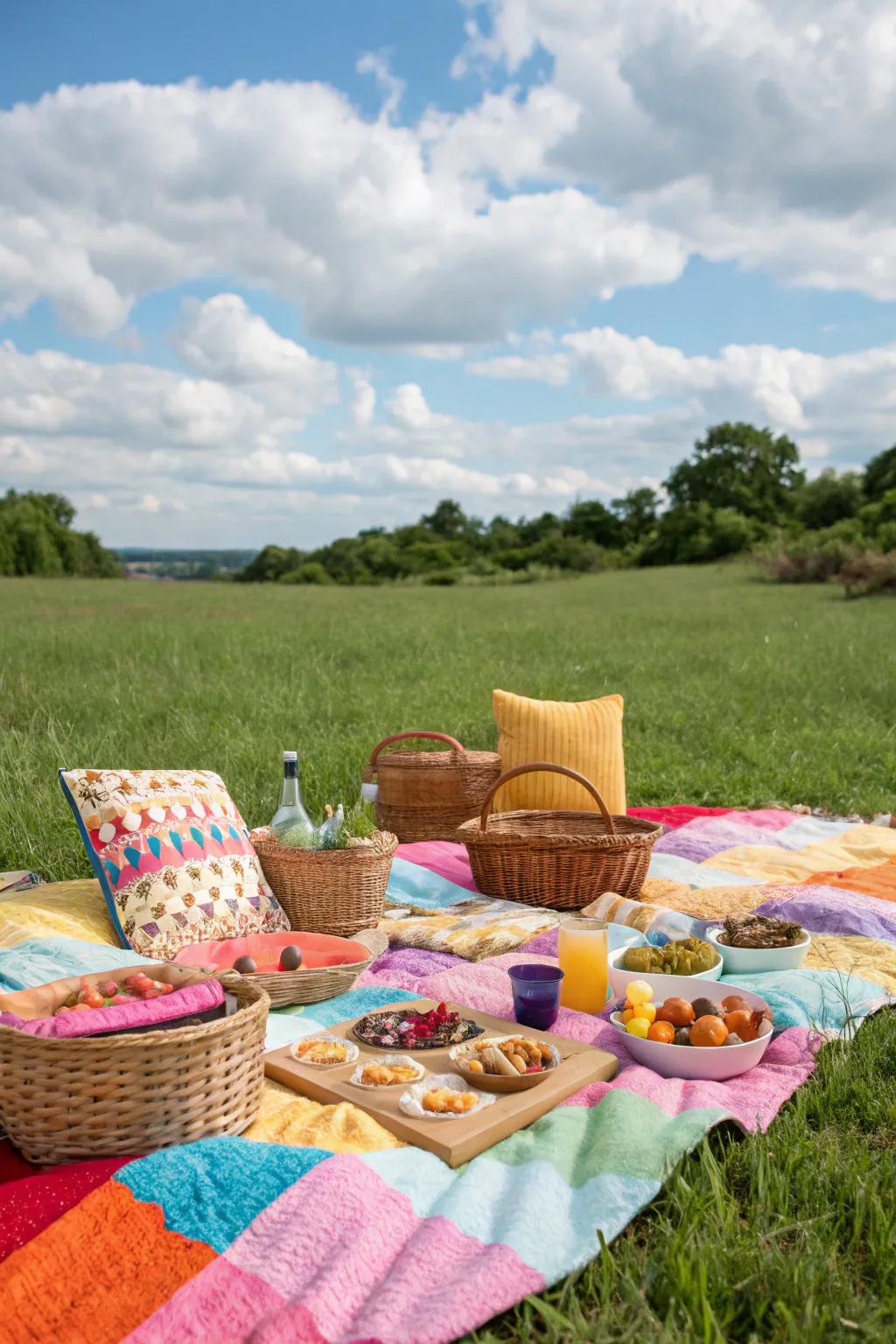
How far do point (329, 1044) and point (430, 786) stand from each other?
296 centimetres

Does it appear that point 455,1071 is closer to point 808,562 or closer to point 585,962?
point 585,962

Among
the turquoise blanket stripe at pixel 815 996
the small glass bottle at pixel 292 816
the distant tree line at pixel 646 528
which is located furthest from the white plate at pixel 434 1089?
the distant tree line at pixel 646 528

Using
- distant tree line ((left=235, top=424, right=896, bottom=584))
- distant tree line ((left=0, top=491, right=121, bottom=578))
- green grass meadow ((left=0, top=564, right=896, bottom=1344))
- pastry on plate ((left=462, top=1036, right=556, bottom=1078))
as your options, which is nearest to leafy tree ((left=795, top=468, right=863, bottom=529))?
distant tree line ((left=235, top=424, right=896, bottom=584))

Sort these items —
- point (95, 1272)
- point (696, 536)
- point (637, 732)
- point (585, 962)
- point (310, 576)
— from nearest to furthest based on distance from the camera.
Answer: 1. point (95, 1272)
2. point (585, 962)
3. point (637, 732)
4. point (310, 576)
5. point (696, 536)

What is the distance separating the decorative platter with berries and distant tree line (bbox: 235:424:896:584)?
33059 millimetres

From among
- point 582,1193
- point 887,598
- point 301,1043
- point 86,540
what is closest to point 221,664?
point 301,1043

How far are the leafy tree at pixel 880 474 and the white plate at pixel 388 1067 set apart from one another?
44.0 metres

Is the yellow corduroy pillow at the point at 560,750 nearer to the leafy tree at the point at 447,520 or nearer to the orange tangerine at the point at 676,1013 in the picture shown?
the orange tangerine at the point at 676,1013

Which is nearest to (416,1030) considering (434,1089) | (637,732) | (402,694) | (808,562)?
(434,1089)

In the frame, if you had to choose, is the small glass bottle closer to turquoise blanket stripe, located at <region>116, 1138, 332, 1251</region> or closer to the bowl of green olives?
the bowl of green olives

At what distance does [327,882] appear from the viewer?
4.09m

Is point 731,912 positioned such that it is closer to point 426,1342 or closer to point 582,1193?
point 582,1193

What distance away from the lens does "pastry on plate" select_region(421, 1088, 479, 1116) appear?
8.07 ft

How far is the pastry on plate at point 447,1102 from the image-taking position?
→ 2459mm
